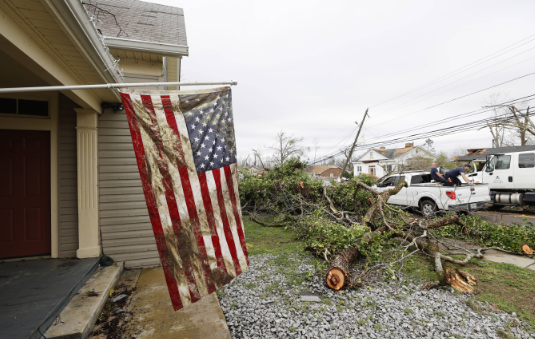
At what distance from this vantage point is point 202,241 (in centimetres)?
233

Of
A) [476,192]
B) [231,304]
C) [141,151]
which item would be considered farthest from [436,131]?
[141,151]

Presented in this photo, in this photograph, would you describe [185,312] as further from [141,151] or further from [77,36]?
[77,36]

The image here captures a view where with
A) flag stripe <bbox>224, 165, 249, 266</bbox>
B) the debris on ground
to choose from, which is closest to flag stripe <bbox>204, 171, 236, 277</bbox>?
flag stripe <bbox>224, 165, 249, 266</bbox>

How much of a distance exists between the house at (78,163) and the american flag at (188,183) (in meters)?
1.44

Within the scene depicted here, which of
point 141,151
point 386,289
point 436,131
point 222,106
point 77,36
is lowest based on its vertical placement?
point 386,289

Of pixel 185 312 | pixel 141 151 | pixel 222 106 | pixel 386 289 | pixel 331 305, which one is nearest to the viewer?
pixel 141 151

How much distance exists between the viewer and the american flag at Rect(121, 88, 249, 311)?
2.17 meters

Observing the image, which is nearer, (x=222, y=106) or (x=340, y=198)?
(x=222, y=106)

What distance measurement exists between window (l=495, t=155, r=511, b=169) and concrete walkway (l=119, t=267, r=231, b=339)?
41.1 feet

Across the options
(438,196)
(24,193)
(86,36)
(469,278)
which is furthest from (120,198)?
(438,196)

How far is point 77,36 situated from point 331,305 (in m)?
4.16

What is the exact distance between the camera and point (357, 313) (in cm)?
327

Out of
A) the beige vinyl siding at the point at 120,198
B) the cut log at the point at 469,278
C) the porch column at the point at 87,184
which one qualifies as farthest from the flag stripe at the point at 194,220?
the cut log at the point at 469,278

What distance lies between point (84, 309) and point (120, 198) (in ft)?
Answer: 6.83
